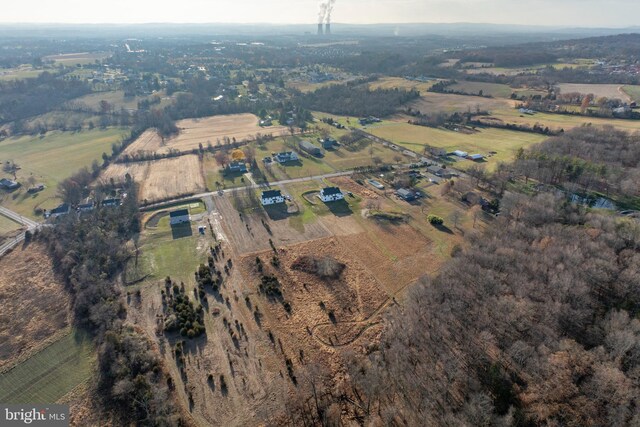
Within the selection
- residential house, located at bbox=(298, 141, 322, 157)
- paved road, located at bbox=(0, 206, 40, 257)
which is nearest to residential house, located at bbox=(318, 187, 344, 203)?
residential house, located at bbox=(298, 141, 322, 157)

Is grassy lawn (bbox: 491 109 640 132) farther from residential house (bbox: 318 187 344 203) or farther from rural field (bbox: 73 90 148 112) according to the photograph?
rural field (bbox: 73 90 148 112)

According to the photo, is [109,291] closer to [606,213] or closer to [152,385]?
[152,385]

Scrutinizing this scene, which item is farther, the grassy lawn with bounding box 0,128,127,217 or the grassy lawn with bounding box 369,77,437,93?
the grassy lawn with bounding box 369,77,437,93

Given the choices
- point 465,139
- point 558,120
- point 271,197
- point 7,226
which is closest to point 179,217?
point 271,197

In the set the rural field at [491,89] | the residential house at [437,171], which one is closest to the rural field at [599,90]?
the rural field at [491,89]

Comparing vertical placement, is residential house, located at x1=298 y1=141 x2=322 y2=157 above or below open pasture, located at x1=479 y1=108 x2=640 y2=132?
below

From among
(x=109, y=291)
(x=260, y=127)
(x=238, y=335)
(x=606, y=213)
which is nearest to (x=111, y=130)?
(x=260, y=127)

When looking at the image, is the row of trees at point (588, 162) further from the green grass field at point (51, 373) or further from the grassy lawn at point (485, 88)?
the green grass field at point (51, 373)
